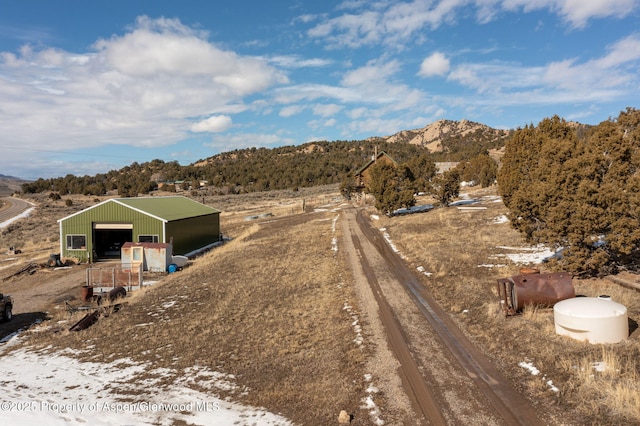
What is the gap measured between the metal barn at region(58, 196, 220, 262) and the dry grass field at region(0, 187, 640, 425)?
4.81 metres

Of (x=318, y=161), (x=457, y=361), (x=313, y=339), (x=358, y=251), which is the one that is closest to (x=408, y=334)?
(x=457, y=361)

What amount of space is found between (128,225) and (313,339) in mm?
27700

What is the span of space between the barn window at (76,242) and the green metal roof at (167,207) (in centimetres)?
477

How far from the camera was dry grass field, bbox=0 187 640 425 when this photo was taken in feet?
30.7

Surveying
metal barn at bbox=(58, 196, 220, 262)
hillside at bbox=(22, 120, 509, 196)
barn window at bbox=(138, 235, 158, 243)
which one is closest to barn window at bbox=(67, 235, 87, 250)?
metal barn at bbox=(58, 196, 220, 262)

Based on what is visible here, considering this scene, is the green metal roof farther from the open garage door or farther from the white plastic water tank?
the white plastic water tank

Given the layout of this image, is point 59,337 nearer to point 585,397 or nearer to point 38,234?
point 585,397

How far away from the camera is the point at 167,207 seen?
39125mm

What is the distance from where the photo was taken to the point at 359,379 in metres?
10.4

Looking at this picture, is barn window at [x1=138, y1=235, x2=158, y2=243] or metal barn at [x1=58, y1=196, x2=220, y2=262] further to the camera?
metal barn at [x1=58, y1=196, x2=220, y2=262]

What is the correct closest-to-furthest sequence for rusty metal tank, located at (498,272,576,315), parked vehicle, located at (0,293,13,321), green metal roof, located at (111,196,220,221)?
1. rusty metal tank, located at (498,272,576,315)
2. parked vehicle, located at (0,293,13,321)
3. green metal roof, located at (111,196,220,221)

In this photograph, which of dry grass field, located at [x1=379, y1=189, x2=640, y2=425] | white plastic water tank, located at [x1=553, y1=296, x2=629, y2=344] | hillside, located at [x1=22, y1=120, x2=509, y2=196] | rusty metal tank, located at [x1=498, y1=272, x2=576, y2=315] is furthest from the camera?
hillside, located at [x1=22, y1=120, x2=509, y2=196]

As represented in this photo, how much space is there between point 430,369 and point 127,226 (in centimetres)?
3208

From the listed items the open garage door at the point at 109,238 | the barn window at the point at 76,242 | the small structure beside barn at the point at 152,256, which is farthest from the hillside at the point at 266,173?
the small structure beside barn at the point at 152,256
